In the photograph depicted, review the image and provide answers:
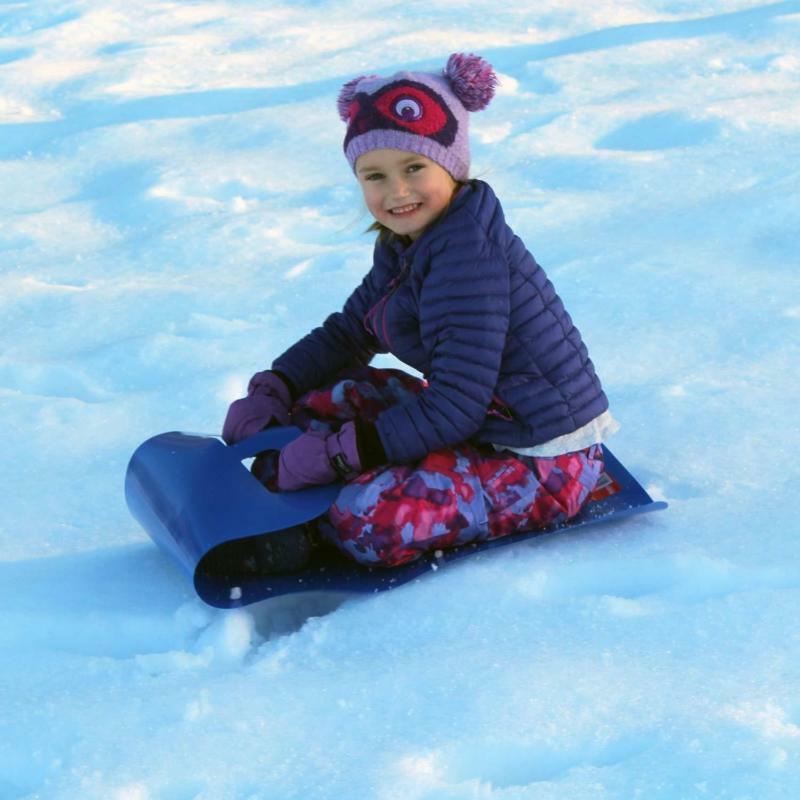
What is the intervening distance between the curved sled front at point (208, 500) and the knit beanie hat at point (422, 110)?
1.78 feet

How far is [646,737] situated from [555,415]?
0.74 m

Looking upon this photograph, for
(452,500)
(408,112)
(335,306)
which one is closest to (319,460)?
(452,500)

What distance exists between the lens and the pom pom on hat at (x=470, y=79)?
2.29 meters

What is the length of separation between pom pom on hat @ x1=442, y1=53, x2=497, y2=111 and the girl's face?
145mm

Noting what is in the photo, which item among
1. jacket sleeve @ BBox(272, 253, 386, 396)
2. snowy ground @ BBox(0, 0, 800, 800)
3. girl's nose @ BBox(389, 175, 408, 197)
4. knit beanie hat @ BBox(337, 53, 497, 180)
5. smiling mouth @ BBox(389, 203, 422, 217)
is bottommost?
snowy ground @ BBox(0, 0, 800, 800)

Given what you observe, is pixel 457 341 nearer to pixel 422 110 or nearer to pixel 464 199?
pixel 464 199

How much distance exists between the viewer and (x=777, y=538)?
2217 mm

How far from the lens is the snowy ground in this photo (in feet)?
5.73

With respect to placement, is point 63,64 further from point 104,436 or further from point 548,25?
point 104,436

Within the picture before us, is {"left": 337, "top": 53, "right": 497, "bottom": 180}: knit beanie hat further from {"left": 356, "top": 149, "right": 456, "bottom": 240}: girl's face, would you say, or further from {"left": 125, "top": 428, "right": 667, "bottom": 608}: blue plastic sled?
{"left": 125, "top": 428, "right": 667, "bottom": 608}: blue plastic sled

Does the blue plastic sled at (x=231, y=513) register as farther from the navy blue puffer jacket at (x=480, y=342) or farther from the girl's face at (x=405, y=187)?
the girl's face at (x=405, y=187)

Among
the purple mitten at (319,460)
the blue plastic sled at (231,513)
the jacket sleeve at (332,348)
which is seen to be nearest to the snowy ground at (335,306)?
the blue plastic sled at (231,513)

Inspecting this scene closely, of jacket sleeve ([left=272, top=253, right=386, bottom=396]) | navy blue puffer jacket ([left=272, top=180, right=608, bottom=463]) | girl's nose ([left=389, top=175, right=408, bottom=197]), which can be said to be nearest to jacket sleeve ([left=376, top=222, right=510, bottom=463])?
navy blue puffer jacket ([left=272, top=180, right=608, bottom=463])

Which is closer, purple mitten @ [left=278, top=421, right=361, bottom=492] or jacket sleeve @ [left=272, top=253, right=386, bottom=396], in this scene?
purple mitten @ [left=278, top=421, right=361, bottom=492]
